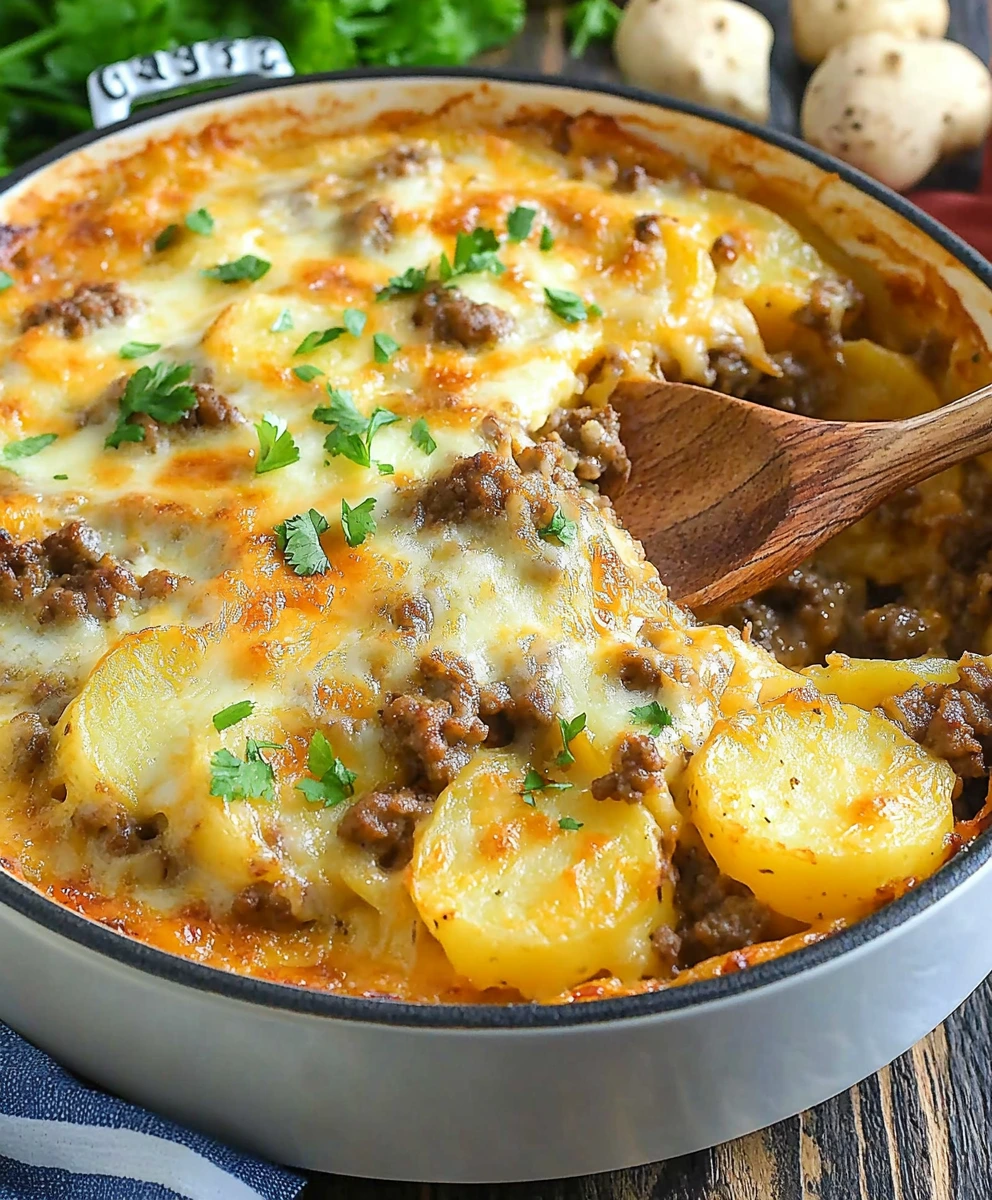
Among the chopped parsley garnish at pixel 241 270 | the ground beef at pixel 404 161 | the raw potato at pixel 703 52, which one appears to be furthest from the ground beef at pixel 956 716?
the raw potato at pixel 703 52

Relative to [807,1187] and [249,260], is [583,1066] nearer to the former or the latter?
[807,1187]

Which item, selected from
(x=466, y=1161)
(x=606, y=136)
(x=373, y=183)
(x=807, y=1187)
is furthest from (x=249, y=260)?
(x=807, y=1187)

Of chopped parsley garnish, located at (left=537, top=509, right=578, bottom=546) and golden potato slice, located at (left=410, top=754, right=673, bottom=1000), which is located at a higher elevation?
chopped parsley garnish, located at (left=537, top=509, right=578, bottom=546)

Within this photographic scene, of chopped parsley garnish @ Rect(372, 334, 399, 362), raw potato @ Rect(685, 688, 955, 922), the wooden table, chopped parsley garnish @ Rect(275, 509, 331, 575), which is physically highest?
chopped parsley garnish @ Rect(372, 334, 399, 362)

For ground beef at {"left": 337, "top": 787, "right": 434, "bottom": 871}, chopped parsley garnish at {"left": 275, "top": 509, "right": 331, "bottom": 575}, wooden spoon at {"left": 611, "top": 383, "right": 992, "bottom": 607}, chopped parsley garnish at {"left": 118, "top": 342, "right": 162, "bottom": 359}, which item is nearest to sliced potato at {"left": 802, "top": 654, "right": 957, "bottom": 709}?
wooden spoon at {"left": 611, "top": 383, "right": 992, "bottom": 607}

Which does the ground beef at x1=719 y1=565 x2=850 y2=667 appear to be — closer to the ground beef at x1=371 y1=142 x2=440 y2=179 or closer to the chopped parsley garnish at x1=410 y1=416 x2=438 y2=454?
the chopped parsley garnish at x1=410 y1=416 x2=438 y2=454
